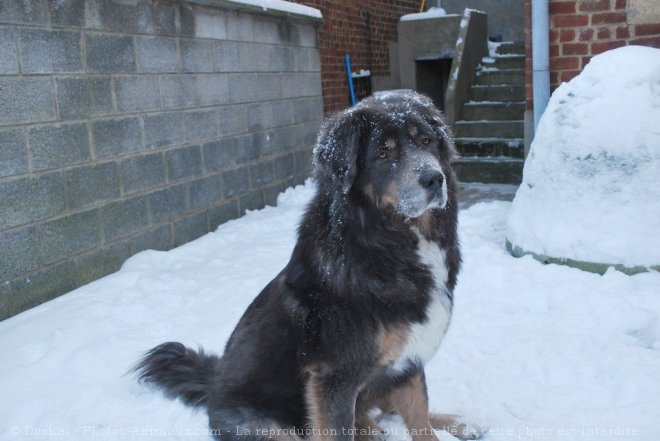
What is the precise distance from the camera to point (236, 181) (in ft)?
22.6

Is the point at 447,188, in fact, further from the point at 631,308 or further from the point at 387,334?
the point at 631,308

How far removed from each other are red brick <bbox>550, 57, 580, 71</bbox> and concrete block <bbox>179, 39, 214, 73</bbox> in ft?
11.7

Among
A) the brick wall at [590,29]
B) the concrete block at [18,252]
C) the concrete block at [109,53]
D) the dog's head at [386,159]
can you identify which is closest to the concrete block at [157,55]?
the concrete block at [109,53]

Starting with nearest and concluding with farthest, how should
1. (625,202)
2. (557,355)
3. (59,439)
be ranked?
(59,439), (557,355), (625,202)

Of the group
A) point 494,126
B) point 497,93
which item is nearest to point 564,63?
point 494,126

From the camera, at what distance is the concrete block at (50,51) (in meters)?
4.30

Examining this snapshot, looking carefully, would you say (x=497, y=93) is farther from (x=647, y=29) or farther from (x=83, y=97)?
→ (x=83, y=97)

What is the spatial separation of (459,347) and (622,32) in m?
4.18

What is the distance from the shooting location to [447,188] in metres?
2.73

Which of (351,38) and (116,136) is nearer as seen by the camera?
(116,136)

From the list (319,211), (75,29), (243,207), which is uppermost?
(75,29)

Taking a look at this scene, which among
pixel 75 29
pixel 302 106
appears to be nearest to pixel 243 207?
pixel 302 106

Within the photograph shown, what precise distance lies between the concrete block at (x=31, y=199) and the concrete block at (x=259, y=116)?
2892mm

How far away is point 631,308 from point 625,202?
40.9 inches
